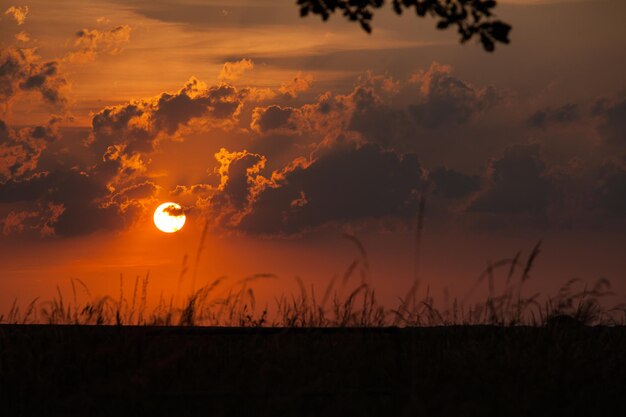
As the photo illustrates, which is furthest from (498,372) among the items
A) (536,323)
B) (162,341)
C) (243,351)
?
(162,341)

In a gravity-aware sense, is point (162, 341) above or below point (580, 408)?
above

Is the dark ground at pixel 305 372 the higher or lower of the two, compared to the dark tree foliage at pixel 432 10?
lower

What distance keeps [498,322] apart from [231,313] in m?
2.84

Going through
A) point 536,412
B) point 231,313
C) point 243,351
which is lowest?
point 536,412

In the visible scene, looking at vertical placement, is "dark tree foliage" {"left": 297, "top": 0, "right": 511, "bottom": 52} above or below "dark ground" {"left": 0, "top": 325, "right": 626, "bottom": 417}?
above

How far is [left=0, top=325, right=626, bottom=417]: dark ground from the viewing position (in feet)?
22.6

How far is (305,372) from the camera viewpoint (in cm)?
795

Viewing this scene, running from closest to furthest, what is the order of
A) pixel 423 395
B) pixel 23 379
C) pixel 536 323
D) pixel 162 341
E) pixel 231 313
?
pixel 423 395
pixel 23 379
pixel 162 341
pixel 536 323
pixel 231 313

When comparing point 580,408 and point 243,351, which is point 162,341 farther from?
point 580,408

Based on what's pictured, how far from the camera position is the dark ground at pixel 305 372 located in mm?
6895

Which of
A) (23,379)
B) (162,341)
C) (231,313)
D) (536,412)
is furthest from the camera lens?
(231,313)

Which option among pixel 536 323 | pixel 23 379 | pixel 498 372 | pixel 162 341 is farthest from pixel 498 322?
pixel 23 379

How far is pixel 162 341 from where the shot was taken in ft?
27.7

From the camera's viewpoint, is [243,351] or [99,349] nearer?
[99,349]
